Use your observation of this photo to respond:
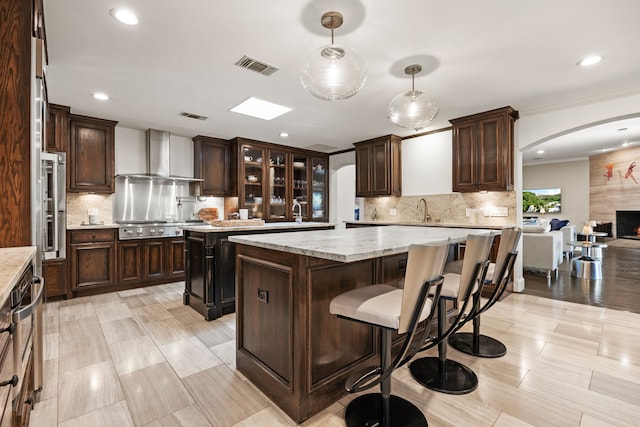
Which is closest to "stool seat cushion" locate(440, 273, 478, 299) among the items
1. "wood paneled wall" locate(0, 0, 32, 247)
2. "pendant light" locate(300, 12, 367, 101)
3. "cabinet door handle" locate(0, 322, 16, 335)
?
"pendant light" locate(300, 12, 367, 101)

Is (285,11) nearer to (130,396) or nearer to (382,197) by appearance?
(130,396)

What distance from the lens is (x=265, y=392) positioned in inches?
74.1

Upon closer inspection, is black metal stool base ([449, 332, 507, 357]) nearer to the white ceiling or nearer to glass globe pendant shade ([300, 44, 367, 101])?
glass globe pendant shade ([300, 44, 367, 101])

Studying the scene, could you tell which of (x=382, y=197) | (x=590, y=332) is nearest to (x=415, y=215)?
(x=382, y=197)

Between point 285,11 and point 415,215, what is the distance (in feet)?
14.0

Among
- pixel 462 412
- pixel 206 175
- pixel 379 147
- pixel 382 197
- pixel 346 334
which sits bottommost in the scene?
pixel 462 412

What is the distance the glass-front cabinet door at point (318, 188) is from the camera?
692 centimetres

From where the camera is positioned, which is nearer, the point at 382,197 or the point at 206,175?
the point at 206,175

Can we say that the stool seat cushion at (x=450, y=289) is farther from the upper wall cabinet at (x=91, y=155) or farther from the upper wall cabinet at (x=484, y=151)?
the upper wall cabinet at (x=91, y=155)

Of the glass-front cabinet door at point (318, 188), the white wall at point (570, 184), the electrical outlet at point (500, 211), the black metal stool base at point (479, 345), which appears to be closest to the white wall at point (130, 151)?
the glass-front cabinet door at point (318, 188)

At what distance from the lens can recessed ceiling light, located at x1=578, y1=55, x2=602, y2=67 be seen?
9.03ft

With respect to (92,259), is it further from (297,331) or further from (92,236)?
(297,331)

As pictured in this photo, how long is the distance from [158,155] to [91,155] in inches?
36.6

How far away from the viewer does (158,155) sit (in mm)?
5086
